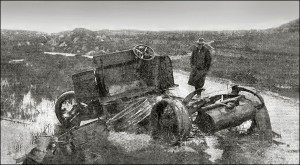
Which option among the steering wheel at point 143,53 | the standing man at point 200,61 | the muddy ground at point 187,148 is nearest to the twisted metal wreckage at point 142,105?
the steering wheel at point 143,53

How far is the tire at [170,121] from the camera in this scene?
770 centimetres

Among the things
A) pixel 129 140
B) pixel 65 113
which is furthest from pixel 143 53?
pixel 129 140

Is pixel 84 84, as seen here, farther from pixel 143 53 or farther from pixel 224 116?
pixel 224 116

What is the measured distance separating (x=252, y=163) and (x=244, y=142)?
1.23 m

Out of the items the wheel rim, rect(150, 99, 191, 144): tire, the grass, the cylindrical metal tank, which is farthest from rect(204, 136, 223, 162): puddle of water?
the grass

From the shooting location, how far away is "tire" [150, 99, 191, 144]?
25.3 ft

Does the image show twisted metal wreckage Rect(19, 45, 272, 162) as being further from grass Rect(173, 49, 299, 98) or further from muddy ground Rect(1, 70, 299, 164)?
grass Rect(173, 49, 299, 98)

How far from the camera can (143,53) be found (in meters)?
10.5

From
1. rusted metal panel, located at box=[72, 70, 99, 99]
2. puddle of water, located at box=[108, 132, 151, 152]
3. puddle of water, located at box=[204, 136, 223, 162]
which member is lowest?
puddle of water, located at box=[204, 136, 223, 162]

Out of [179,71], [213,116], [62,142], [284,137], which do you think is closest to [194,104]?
[213,116]

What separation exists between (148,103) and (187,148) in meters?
1.62

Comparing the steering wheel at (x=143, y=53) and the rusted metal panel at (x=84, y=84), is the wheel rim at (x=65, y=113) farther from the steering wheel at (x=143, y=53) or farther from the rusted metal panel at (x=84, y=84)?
the steering wheel at (x=143, y=53)

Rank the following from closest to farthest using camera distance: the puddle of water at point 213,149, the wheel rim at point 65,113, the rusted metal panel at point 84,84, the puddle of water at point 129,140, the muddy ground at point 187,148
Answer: the muddy ground at point 187,148 < the puddle of water at point 213,149 < the puddle of water at point 129,140 < the rusted metal panel at point 84,84 < the wheel rim at point 65,113

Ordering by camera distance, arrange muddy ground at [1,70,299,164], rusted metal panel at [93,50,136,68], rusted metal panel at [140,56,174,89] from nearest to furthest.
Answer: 1. muddy ground at [1,70,299,164]
2. rusted metal panel at [93,50,136,68]
3. rusted metal panel at [140,56,174,89]
